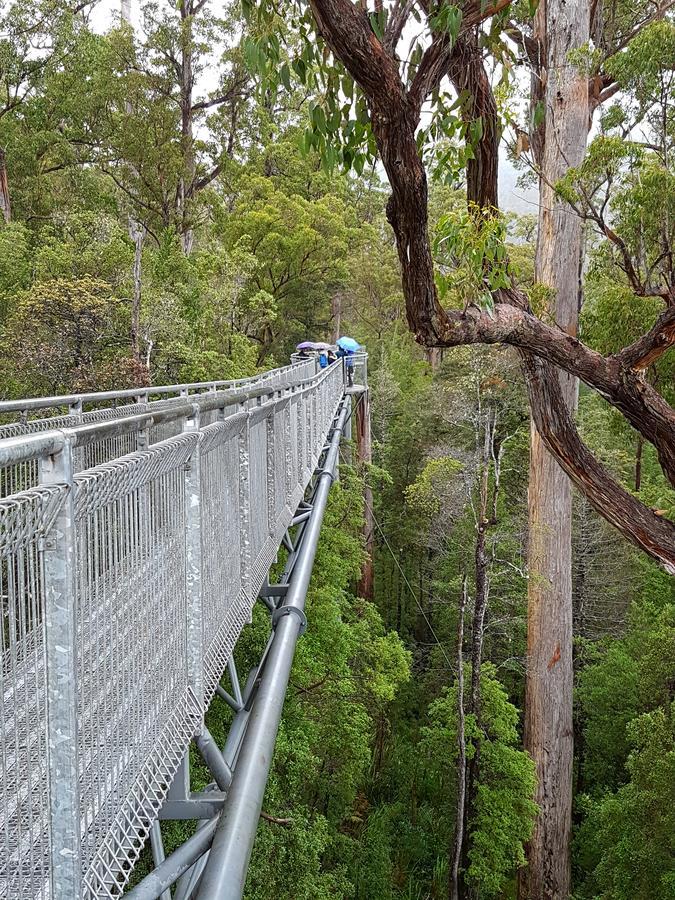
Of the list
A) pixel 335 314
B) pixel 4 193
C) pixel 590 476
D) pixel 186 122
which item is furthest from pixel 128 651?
pixel 335 314

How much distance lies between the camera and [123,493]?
58.1 inches

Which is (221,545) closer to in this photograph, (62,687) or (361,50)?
(62,687)

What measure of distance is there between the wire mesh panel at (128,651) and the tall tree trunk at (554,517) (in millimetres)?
6616

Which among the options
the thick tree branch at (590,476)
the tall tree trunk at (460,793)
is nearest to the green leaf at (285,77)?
the thick tree branch at (590,476)

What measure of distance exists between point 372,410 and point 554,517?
18.8 metres

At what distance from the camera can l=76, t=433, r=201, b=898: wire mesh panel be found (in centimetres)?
131

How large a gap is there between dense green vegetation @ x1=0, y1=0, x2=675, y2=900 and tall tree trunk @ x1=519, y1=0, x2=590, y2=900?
20.5 inches

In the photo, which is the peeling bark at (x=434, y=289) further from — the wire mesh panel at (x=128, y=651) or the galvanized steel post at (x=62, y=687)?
the galvanized steel post at (x=62, y=687)

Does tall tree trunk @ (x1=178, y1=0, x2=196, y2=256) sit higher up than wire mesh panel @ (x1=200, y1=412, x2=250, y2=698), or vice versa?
tall tree trunk @ (x1=178, y1=0, x2=196, y2=256)

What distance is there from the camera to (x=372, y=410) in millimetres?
28938

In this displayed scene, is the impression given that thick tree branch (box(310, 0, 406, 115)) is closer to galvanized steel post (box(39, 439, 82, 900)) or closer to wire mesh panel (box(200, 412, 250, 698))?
wire mesh panel (box(200, 412, 250, 698))

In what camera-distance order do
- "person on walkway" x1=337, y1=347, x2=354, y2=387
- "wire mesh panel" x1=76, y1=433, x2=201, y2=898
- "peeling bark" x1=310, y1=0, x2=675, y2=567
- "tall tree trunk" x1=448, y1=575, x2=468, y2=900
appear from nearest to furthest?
1. "wire mesh panel" x1=76, y1=433, x2=201, y2=898
2. "peeling bark" x1=310, y1=0, x2=675, y2=567
3. "tall tree trunk" x1=448, y1=575, x2=468, y2=900
4. "person on walkway" x1=337, y1=347, x2=354, y2=387

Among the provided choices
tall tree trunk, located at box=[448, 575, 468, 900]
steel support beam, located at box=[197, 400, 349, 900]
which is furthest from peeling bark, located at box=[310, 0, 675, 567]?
tall tree trunk, located at box=[448, 575, 468, 900]

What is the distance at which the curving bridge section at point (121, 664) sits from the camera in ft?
3.68
